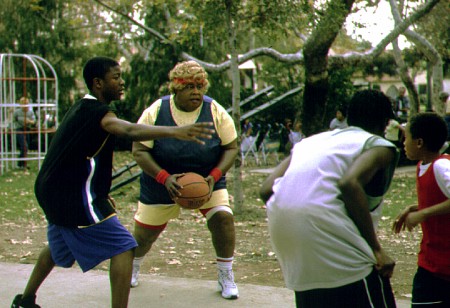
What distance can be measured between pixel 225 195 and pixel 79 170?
143 centimetres

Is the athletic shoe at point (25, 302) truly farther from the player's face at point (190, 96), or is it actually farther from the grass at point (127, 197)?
the grass at point (127, 197)

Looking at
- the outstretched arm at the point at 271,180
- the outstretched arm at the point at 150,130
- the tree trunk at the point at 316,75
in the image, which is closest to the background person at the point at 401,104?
the tree trunk at the point at 316,75

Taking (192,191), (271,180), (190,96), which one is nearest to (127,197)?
(190,96)

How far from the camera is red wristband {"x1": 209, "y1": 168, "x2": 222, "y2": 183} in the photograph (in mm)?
6168

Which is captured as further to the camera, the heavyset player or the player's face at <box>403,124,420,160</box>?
the player's face at <box>403,124,420,160</box>

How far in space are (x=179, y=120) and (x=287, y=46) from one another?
29.7 metres

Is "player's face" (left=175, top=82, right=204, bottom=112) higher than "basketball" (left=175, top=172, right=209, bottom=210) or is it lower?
higher

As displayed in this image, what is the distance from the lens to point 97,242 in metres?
5.18

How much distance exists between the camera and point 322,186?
3.71 meters

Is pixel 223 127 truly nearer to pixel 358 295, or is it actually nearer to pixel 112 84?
pixel 112 84

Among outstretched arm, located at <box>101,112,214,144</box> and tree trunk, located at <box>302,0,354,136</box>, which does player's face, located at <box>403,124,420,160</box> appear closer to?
outstretched arm, located at <box>101,112,214,144</box>

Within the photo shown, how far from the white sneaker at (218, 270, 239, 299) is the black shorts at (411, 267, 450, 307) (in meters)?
1.98

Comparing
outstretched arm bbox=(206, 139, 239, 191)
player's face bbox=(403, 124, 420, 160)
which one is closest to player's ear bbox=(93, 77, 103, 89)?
outstretched arm bbox=(206, 139, 239, 191)

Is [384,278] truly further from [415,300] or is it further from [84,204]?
[84,204]
